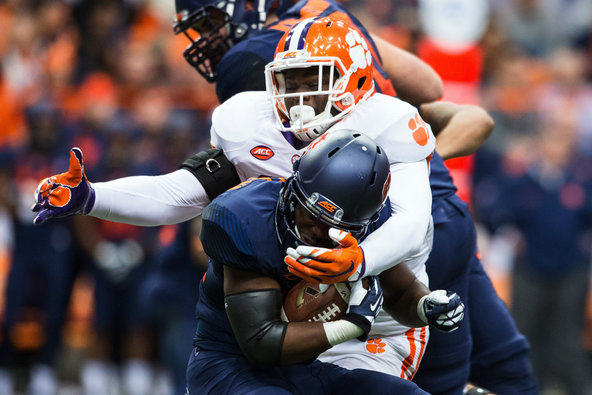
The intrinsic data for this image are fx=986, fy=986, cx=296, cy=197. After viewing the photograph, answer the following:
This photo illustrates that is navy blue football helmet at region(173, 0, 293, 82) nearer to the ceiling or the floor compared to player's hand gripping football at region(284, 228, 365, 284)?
nearer to the ceiling

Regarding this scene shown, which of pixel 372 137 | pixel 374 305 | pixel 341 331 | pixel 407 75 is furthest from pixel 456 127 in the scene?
pixel 341 331

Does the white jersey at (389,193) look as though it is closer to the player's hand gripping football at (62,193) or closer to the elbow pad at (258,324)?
the player's hand gripping football at (62,193)

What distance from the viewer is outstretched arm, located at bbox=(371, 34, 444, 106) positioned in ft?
12.2

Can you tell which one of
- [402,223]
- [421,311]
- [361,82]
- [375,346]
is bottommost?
[375,346]

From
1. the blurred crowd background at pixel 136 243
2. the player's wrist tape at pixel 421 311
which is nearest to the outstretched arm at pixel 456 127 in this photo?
the player's wrist tape at pixel 421 311

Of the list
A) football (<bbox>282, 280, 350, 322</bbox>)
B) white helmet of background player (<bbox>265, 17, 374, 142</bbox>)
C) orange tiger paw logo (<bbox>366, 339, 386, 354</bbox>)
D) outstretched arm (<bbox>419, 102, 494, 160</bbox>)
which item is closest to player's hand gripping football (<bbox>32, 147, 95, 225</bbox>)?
white helmet of background player (<bbox>265, 17, 374, 142</bbox>)

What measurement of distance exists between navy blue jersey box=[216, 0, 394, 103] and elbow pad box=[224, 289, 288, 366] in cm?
98

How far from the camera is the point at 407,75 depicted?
12.2ft

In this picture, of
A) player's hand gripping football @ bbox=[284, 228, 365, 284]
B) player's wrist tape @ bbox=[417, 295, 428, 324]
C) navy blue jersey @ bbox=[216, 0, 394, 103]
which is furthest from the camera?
navy blue jersey @ bbox=[216, 0, 394, 103]

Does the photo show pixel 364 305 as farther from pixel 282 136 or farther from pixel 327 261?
pixel 282 136

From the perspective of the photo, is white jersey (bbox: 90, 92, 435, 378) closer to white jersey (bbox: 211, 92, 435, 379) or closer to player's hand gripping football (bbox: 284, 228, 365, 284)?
white jersey (bbox: 211, 92, 435, 379)

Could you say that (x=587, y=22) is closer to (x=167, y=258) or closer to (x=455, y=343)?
(x=167, y=258)

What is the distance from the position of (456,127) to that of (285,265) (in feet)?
4.24

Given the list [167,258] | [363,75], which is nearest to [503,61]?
[167,258]
